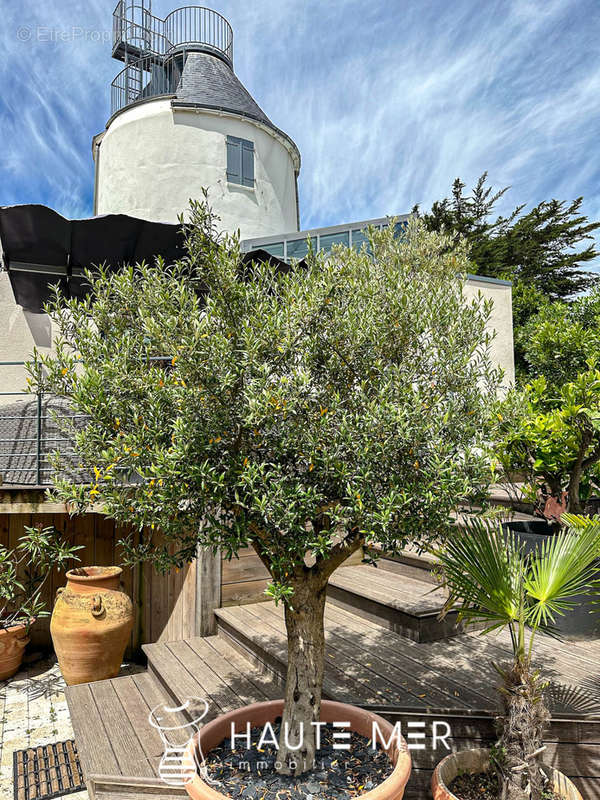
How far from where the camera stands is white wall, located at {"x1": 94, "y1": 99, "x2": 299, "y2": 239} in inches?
487

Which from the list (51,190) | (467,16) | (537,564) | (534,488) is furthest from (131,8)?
(537,564)

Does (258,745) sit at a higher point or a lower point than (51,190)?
lower

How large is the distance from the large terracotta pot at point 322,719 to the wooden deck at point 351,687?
195 mm

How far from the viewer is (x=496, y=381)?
1.85 meters

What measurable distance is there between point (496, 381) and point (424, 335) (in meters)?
0.31

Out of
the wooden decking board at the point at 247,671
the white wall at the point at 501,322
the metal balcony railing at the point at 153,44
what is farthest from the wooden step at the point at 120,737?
the metal balcony railing at the point at 153,44

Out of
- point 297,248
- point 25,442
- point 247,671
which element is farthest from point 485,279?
point 247,671

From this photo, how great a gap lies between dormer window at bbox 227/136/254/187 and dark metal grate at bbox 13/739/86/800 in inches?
475

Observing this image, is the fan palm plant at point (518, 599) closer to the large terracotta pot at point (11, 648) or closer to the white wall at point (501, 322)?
the large terracotta pot at point (11, 648)

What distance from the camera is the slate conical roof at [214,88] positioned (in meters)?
12.8

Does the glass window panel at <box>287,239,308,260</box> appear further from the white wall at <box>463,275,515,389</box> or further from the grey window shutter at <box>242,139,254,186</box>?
the white wall at <box>463,275,515,389</box>

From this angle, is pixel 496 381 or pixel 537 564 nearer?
pixel 496 381

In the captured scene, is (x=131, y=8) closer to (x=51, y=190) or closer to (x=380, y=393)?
(x=51, y=190)

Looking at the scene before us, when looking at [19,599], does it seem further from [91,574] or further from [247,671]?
[247,671]
